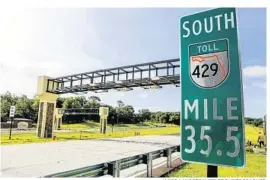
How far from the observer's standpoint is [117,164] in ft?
6.76

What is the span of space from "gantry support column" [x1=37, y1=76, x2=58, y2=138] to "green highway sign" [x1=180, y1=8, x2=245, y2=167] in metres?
7.54

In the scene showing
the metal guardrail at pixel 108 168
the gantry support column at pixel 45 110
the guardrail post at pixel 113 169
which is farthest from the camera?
the gantry support column at pixel 45 110

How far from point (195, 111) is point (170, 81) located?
18.3ft

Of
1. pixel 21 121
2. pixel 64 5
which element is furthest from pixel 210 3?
pixel 21 121

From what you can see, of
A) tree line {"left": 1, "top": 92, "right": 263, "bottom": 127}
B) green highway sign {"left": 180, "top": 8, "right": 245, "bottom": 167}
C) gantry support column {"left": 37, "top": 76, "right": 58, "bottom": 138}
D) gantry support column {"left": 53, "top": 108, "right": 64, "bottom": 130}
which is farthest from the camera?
gantry support column {"left": 53, "top": 108, "right": 64, "bottom": 130}

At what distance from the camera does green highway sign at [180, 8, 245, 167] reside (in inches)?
31.2

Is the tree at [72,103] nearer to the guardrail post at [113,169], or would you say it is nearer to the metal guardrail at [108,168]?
the metal guardrail at [108,168]

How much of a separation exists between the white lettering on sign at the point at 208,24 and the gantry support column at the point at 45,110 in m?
7.52

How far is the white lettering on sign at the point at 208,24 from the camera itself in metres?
0.85

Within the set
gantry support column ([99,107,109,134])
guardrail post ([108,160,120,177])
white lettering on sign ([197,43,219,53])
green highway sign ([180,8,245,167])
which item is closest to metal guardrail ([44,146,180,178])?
guardrail post ([108,160,120,177])

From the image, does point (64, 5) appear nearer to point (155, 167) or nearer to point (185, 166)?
point (155, 167)

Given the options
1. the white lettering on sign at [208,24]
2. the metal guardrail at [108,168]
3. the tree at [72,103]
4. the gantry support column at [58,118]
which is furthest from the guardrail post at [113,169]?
the gantry support column at [58,118]

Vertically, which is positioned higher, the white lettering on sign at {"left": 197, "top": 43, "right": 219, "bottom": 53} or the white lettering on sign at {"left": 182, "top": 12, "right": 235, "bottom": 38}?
the white lettering on sign at {"left": 182, "top": 12, "right": 235, "bottom": 38}

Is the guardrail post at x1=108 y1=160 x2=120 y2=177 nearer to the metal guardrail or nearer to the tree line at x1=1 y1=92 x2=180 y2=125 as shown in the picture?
the metal guardrail
